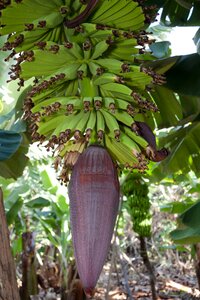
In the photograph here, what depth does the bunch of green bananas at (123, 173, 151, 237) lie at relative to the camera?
279cm

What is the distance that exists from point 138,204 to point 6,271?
1794mm

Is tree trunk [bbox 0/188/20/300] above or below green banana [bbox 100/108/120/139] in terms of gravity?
below

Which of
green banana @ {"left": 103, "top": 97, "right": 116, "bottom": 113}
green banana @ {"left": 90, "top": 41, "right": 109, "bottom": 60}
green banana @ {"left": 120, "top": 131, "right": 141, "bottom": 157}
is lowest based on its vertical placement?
green banana @ {"left": 120, "top": 131, "right": 141, "bottom": 157}

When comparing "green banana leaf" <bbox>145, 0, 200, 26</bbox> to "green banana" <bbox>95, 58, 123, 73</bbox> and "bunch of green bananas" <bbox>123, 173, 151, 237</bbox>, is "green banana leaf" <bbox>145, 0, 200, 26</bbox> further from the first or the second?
"bunch of green bananas" <bbox>123, 173, 151, 237</bbox>

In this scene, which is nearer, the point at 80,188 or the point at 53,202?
the point at 80,188

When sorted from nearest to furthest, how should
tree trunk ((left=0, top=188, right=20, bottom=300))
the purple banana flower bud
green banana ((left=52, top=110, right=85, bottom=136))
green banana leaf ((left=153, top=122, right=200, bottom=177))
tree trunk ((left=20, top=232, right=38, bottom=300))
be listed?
the purple banana flower bud, green banana ((left=52, top=110, right=85, bottom=136)), tree trunk ((left=0, top=188, right=20, bottom=300)), green banana leaf ((left=153, top=122, right=200, bottom=177)), tree trunk ((left=20, top=232, right=38, bottom=300))

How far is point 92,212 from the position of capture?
0.49 meters

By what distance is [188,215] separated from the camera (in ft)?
4.71

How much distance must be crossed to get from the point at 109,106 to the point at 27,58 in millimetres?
136

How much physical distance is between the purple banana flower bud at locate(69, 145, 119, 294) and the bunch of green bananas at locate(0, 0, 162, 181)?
70mm

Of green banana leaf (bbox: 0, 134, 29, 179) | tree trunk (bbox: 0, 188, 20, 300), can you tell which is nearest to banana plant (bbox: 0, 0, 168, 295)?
tree trunk (bbox: 0, 188, 20, 300)

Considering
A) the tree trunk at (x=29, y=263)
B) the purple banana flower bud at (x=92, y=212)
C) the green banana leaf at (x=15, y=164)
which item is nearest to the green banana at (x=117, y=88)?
the purple banana flower bud at (x=92, y=212)

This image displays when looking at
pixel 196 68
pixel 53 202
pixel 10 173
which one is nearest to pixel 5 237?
pixel 10 173

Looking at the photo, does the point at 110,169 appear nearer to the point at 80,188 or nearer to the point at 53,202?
the point at 80,188
